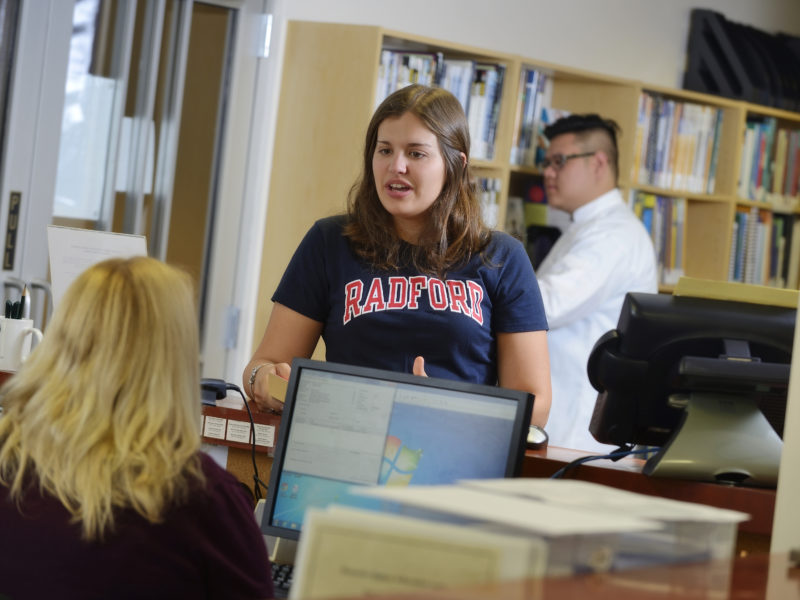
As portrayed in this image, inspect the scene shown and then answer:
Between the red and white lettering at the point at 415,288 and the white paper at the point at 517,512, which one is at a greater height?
the red and white lettering at the point at 415,288

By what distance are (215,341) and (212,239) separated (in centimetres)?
36

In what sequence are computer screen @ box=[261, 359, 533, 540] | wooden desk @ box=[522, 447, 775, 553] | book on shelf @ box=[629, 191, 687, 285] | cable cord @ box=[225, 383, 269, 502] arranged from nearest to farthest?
computer screen @ box=[261, 359, 533, 540]
wooden desk @ box=[522, 447, 775, 553]
cable cord @ box=[225, 383, 269, 502]
book on shelf @ box=[629, 191, 687, 285]

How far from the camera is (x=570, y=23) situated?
4453 millimetres

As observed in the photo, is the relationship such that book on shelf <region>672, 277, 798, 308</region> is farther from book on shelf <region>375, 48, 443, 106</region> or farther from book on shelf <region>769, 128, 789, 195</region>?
book on shelf <region>769, 128, 789, 195</region>

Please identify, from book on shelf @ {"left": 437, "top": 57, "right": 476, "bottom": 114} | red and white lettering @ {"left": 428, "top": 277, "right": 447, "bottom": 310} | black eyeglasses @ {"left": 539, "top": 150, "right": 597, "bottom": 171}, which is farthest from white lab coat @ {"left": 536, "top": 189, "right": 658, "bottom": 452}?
red and white lettering @ {"left": 428, "top": 277, "right": 447, "bottom": 310}

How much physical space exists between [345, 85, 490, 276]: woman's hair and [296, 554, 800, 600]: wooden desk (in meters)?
1.14

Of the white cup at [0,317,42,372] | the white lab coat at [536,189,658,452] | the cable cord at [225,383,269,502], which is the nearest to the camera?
the cable cord at [225,383,269,502]

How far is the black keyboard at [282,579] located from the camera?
62.3 inches

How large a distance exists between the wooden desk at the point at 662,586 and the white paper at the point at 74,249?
5.84 feet

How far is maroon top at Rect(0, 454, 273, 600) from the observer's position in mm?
1279

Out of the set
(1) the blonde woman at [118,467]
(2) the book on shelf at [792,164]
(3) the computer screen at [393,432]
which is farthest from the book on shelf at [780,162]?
(1) the blonde woman at [118,467]

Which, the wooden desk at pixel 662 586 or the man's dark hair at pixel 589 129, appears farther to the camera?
the man's dark hair at pixel 589 129

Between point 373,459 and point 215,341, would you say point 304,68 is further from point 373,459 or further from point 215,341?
point 373,459

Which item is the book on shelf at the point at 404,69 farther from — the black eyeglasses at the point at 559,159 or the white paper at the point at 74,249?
the white paper at the point at 74,249
